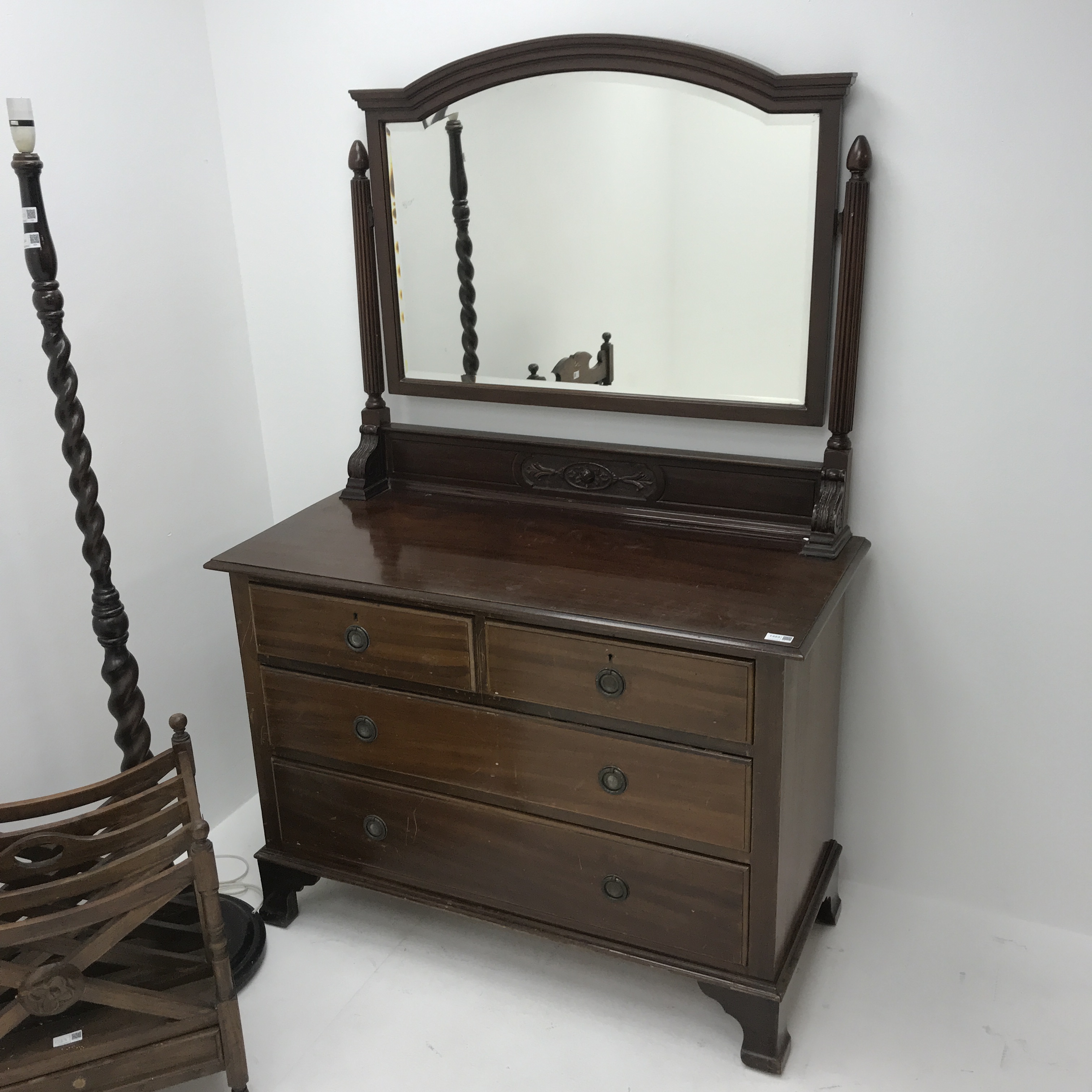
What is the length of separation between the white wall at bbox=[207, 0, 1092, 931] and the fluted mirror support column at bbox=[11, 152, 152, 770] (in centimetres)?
58

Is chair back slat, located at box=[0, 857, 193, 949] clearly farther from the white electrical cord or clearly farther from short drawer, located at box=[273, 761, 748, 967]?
the white electrical cord

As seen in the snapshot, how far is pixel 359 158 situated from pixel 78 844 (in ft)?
4.32

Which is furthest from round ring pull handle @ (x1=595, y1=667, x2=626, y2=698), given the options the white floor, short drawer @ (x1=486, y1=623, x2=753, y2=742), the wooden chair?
the wooden chair

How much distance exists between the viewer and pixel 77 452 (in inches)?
72.7

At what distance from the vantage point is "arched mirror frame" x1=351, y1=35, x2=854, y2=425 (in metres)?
1.86

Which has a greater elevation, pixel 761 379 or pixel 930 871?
pixel 761 379

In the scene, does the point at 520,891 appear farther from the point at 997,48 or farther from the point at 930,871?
Answer: the point at 997,48

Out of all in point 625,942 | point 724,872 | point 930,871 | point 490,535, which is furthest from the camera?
point 930,871

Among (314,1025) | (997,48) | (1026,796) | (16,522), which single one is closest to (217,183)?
(16,522)

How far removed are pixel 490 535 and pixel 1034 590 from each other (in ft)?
3.15

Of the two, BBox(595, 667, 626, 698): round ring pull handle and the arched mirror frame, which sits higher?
the arched mirror frame

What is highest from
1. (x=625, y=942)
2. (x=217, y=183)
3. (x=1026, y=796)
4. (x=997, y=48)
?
(x=997, y=48)

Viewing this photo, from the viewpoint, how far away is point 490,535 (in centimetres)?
209

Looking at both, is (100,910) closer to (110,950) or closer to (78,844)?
(78,844)
